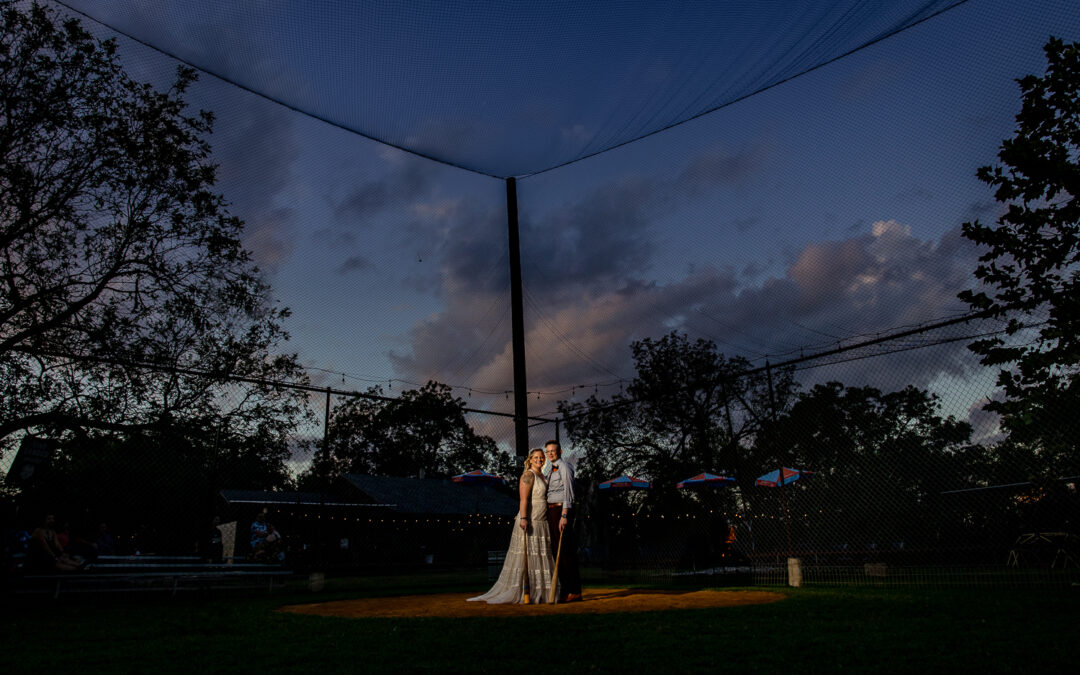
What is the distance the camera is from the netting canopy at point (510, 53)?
24.1 ft

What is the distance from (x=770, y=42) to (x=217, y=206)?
31.7ft

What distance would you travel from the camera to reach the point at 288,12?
24.0 ft

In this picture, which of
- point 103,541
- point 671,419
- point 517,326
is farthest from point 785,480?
point 103,541

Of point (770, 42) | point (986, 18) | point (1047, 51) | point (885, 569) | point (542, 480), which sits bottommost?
point (885, 569)

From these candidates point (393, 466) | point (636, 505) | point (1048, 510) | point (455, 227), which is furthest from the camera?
point (393, 466)

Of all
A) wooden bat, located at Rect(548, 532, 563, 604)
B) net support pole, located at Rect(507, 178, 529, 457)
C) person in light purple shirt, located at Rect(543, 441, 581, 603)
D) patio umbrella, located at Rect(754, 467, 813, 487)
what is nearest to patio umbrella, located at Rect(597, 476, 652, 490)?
net support pole, located at Rect(507, 178, 529, 457)

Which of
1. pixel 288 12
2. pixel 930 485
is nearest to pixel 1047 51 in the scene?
pixel 930 485

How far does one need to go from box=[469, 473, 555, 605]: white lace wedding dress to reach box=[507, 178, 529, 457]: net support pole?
13.5 feet

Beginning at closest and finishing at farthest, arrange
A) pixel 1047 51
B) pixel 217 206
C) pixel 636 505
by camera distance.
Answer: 1. pixel 1047 51
2. pixel 217 206
3. pixel 636 505

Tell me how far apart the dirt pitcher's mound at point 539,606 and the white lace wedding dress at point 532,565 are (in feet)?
1.14

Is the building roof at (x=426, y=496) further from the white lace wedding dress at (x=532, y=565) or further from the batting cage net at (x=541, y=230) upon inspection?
the white lace wedding dress at (x=532, y=565)

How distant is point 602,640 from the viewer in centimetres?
386

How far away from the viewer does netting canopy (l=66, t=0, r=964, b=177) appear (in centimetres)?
735

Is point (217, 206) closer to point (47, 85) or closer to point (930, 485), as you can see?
point (47, 85)
